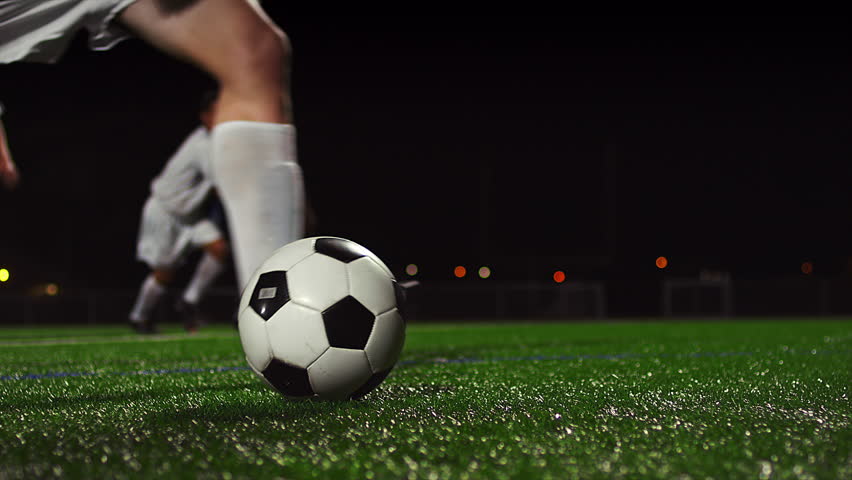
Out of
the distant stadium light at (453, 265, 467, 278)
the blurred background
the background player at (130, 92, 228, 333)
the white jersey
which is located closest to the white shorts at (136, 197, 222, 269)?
the background player at (130, 92, 228, 333)

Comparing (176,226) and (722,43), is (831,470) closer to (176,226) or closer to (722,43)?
(176,226)

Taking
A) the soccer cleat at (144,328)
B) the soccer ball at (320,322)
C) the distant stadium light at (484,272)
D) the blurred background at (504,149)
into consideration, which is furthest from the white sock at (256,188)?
the distant stadium light at (484,272)

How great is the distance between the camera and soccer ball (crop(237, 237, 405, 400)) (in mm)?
2115

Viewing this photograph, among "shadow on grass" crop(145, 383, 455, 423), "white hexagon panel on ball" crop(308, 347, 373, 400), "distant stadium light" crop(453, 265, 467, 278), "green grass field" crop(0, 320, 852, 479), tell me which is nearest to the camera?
"green grass field" crop(0, 320, 852, 479)

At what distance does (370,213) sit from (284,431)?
87.3ft

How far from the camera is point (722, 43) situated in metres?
23.2

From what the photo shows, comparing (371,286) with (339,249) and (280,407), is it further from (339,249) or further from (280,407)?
(280,407)

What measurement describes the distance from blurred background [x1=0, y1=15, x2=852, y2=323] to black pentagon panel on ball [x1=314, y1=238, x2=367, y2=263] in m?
17.7

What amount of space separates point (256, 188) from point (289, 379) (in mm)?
922

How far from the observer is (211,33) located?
2793 mm

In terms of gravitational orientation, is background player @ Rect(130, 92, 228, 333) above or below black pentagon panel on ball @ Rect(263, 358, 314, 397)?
above

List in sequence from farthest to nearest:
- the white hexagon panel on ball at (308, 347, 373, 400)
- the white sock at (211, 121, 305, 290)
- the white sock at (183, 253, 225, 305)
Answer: the white sock at (183, 253, 225, 305)
the white sock at (211, 121, 305, 290)
the white hexagon panel on ball at (308, 347, 373, 400)

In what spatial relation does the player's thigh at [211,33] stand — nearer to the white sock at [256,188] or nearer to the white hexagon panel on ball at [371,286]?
the white sock at [256,188]

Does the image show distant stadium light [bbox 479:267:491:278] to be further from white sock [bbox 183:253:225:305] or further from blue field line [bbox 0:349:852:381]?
blue field line [bbox 0:349:852:381]
